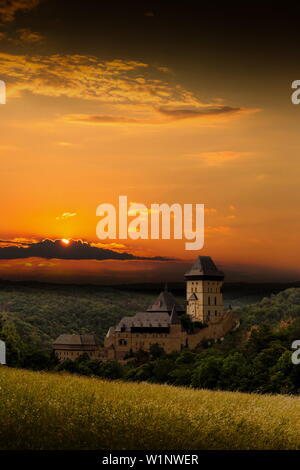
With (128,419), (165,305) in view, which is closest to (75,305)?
(165,305)

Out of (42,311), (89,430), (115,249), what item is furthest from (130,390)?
(42,311)

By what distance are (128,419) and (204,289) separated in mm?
142417

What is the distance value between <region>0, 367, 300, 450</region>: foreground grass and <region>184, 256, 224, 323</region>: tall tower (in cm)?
13031

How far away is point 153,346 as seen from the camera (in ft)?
406

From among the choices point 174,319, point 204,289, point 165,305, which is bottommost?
point 174,319

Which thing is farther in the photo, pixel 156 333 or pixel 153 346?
pixel 156 333

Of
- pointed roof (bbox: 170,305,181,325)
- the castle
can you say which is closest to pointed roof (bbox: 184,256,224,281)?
the castle

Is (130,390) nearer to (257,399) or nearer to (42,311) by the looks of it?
(257,399)

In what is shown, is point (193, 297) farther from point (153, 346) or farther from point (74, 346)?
point (74, 346)

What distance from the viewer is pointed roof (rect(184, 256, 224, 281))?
15600 centimetres

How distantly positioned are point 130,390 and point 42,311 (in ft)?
438

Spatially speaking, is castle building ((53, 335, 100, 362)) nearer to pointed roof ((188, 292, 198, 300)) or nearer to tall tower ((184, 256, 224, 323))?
tall tower ((184, 256, 224, 323))

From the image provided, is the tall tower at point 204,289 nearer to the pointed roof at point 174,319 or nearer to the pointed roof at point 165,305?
the pointed roof at point 165,305

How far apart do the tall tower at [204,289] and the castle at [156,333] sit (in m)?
0.22
